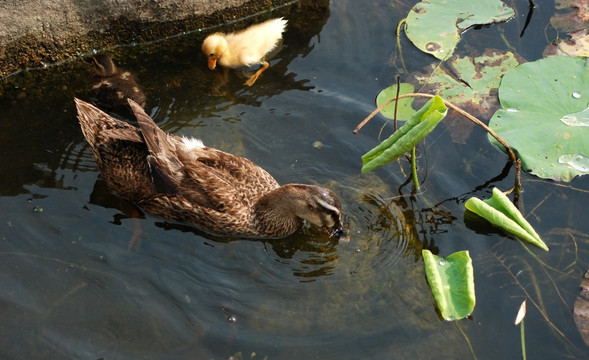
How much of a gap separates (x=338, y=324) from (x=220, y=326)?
0.73m

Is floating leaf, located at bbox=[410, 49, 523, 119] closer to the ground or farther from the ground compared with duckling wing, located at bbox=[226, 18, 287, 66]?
closer to the ground

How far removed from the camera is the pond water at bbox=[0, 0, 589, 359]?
13.9 feet

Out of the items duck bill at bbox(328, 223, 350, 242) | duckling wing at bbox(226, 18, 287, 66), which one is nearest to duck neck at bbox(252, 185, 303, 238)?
duck bill at bbox(328, 223, 350, 242)

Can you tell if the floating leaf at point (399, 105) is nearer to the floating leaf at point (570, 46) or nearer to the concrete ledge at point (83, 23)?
the floating leaf at point (570, 46)

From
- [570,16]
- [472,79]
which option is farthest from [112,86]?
[570,16]

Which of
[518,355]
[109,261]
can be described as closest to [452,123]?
[518,355]

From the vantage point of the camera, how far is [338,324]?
14.2ft

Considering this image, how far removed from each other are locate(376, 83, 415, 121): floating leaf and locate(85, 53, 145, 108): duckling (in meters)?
1.90

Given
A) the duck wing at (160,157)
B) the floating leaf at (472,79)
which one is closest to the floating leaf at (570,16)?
the floating leaf at (472,79)

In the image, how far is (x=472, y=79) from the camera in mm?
5695

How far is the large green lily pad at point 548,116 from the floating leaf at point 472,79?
21 centimetres

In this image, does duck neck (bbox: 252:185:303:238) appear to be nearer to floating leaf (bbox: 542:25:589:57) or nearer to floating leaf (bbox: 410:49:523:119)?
floating leaf (bbox: 410:49:523:119)

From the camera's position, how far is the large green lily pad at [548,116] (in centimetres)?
489

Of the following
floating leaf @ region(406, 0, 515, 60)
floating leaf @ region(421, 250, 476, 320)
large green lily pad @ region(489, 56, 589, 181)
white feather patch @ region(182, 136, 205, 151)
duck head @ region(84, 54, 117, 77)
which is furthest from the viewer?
floating leaf @ region(406, 0, 515, 60)
